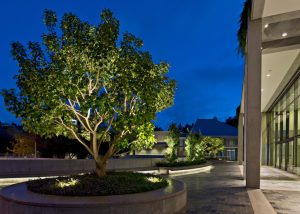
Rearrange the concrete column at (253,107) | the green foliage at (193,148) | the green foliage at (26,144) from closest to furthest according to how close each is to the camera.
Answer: the concrete column at (253,107) → the green foliage at (193,148) → the green foliage at (26,144)

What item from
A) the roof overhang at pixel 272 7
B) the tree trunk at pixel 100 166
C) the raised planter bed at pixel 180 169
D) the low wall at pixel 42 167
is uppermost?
the roof overhang at pixel 272 7

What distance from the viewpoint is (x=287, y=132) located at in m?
23.8

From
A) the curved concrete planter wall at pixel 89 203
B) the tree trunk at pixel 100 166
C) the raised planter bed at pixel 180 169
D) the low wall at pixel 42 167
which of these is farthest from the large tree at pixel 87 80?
the raised planter bed at pixel 180 169

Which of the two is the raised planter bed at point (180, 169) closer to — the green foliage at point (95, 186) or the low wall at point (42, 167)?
the low wall at point (42, 167)

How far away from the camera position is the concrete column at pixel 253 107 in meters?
13.4

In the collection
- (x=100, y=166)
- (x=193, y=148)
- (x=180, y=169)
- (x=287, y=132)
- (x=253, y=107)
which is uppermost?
(x=253, y=107)

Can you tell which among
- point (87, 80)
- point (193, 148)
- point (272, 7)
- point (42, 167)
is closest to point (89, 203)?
point (87, 80)

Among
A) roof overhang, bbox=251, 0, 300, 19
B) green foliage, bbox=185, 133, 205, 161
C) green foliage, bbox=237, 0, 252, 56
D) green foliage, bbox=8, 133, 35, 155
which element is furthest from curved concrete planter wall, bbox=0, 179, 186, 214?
green foliage, bbox=8, 133, 35, 155

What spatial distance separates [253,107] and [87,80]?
7385 mm

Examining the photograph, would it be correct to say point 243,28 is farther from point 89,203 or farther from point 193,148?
point 193,148

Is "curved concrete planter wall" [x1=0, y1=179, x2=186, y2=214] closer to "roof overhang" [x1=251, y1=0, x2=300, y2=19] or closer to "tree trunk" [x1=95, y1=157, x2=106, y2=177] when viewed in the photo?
"tree trunk" [x1=95, y1=157, x2=106, y2=177]

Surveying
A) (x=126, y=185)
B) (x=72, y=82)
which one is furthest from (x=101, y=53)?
(x=126, y=185)

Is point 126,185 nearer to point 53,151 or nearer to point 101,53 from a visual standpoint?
point 101,53

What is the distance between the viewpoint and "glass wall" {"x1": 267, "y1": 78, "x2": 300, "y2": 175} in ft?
65.9
